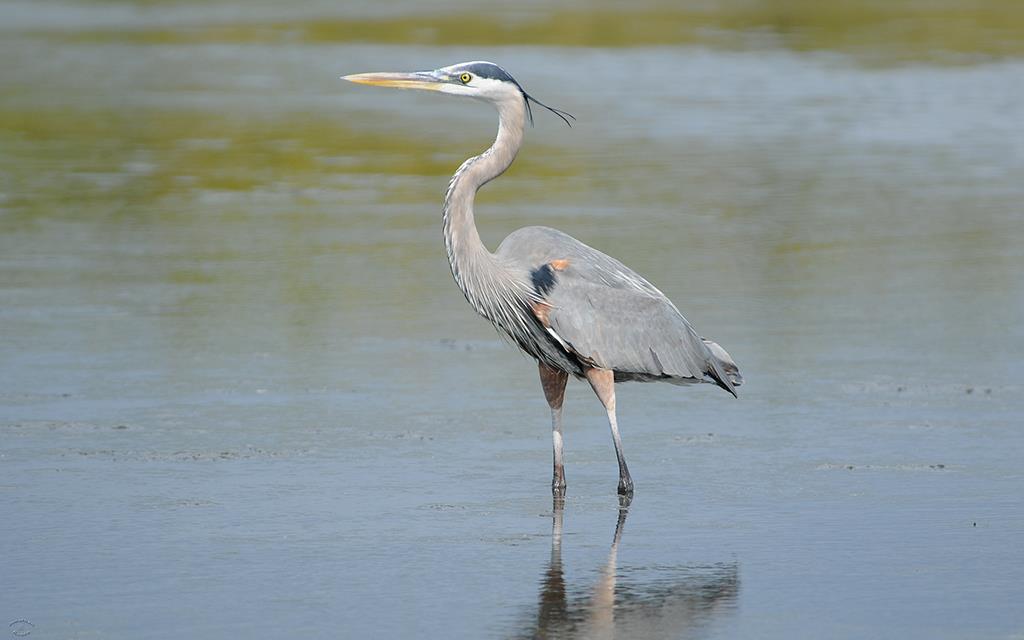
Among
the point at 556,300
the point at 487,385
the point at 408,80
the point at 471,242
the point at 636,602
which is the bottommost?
the point at 487,385

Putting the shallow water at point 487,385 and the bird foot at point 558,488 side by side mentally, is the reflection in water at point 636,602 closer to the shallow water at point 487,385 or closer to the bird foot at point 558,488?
the shallow water at point 487,385

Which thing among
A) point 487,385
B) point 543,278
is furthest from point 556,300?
point 487,385

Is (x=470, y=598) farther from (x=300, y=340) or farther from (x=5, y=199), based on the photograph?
(x=5, y=199)

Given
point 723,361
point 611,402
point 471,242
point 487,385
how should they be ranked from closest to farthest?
point 611,402 → point 471,242 → point 723,361 → point 487,385

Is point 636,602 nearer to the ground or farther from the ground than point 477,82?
nearer to the ground

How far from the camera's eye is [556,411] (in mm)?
7434

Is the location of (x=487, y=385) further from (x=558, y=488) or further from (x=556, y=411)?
(x=558, y=488)

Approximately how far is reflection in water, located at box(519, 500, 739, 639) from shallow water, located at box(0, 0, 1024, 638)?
0.6 inches

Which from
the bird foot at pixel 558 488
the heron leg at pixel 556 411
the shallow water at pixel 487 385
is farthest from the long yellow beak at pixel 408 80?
the bird foot at pixel 558 488

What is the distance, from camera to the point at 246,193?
621 inches

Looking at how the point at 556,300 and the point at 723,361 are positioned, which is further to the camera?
the point at 723,361

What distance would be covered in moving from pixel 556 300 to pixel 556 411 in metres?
0.45

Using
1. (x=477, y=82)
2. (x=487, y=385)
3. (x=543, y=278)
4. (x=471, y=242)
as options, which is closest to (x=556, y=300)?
(x=543, y=278)

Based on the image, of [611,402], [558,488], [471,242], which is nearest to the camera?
[558,488]
